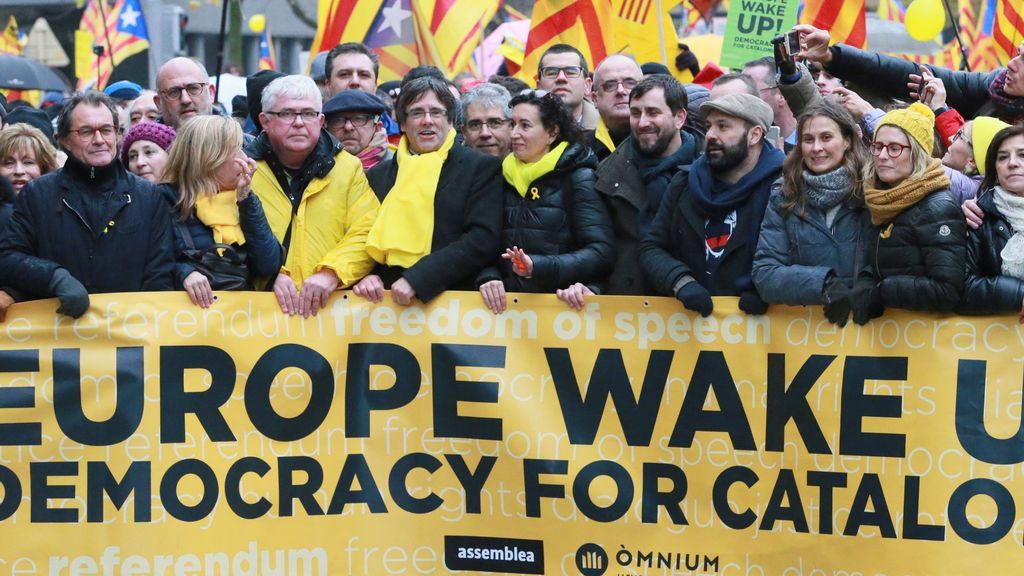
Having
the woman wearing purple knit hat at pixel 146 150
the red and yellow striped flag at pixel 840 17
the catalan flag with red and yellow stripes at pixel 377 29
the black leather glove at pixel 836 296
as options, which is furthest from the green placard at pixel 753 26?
the black leather glove at pixel 836 296

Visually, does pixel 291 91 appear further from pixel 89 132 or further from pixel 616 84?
pixel 616 84

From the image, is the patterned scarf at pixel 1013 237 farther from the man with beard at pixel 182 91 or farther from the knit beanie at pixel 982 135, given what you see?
the man with beard at pixel 182 91

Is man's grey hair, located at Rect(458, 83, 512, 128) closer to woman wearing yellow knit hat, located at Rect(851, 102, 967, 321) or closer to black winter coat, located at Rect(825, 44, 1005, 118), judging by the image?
black winter coat, located at Rect(825, 44, 1005, 118)

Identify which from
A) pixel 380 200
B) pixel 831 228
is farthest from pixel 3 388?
pixel 831 228

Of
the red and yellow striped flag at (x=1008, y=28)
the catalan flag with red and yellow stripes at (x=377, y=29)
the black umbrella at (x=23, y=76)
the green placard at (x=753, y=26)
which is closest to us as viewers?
the green placard at (x=753, y=26)

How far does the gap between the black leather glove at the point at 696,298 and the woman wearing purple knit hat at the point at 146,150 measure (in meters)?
2.67

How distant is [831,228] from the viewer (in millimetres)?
5395

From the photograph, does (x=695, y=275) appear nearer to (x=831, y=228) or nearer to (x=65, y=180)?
(x=831, y=228)

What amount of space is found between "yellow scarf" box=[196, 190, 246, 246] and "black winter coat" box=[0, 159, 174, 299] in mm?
147

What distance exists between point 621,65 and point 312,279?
7.42 feet

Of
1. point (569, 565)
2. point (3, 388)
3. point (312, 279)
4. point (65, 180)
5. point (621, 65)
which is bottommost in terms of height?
point (569, 565)

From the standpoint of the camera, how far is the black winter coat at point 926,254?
511 centimetres

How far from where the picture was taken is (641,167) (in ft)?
20.1

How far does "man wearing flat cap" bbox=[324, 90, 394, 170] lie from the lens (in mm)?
7008
